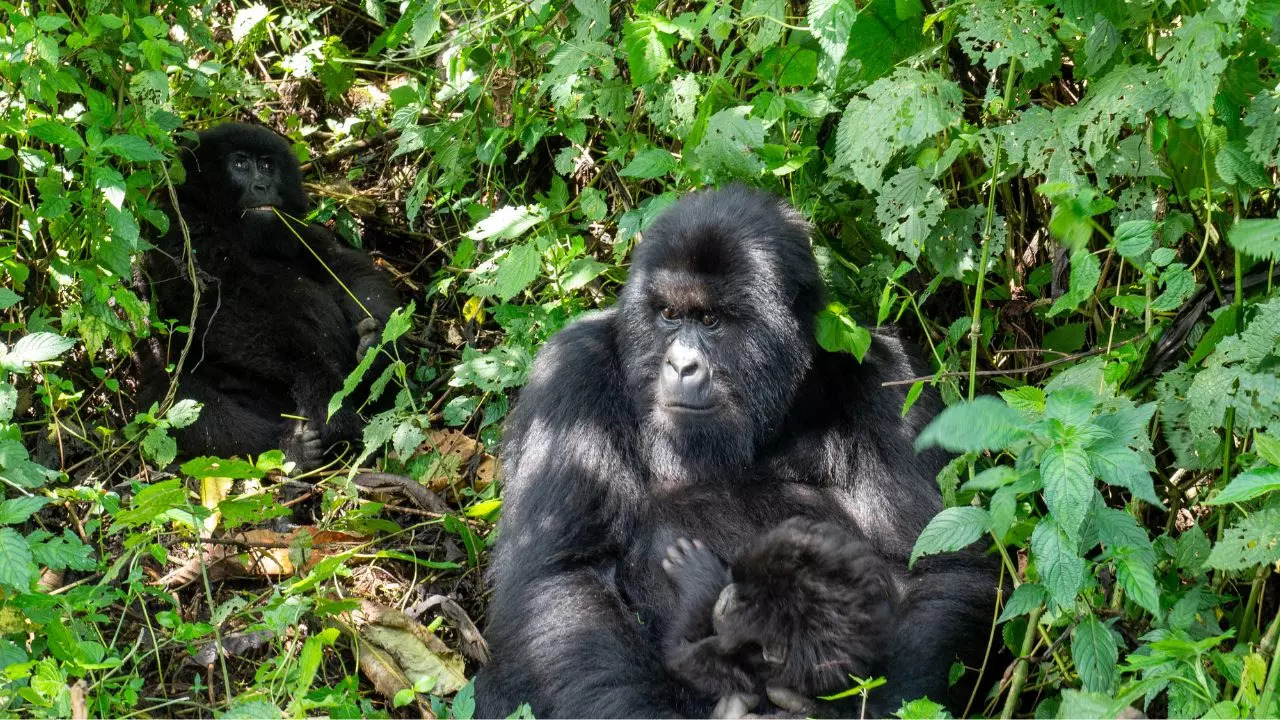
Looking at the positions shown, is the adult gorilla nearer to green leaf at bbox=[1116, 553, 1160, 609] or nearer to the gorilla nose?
the gorilla nose

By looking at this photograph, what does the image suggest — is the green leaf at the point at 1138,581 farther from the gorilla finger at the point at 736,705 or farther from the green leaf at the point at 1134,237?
the gorilla finger at the point at 736,705

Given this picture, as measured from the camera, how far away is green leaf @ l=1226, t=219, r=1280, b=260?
9.20 feet

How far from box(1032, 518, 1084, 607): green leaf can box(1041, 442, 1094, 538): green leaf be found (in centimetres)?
5

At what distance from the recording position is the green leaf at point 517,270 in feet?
15.5

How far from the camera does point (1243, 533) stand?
2979 millimetres

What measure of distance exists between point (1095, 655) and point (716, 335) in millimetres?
1508

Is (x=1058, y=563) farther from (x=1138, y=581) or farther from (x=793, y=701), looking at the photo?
(x=793, y=701)

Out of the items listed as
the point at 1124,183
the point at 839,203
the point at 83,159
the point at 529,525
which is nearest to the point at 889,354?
the point at 839,203

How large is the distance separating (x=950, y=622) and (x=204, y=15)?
16.2ft

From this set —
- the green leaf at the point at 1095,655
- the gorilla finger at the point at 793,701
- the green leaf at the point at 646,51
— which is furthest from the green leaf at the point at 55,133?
the green leaf at the point at 1095,655

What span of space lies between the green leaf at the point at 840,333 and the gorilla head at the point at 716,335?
0.16 ft

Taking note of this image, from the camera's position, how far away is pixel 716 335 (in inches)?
157

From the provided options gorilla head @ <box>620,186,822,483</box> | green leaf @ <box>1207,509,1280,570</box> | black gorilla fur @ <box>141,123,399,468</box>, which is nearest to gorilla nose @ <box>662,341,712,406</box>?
gorilla head @ <box>620,186,822,483</box>

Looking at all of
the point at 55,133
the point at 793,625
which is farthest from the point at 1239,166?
the point at 55,133
